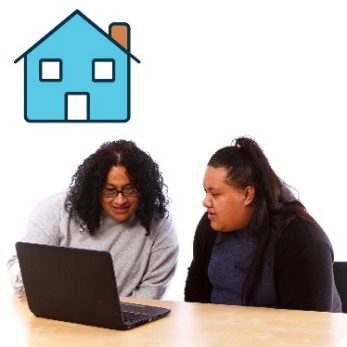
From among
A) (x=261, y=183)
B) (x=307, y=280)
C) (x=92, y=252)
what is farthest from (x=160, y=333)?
(x=261, y=183)

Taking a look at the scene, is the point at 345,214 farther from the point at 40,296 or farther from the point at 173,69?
the point at 40,296

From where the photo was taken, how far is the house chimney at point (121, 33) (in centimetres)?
357

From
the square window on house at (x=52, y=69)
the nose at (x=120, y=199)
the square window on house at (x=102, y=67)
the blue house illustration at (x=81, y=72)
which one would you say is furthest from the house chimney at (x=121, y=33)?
the nose at (x=120, y=199)

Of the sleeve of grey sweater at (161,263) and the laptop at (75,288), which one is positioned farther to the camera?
the sleeve of grey sweater at (161,263)

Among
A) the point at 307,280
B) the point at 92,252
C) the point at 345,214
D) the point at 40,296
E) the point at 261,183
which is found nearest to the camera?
the point at 92,252

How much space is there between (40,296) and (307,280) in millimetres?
855

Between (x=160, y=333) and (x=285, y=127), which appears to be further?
(x=285, y=127)

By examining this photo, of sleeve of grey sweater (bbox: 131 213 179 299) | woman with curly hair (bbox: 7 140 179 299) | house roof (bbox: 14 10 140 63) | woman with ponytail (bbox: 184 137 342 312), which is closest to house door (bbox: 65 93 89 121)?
house roof (bbox: 14 10 140 63)

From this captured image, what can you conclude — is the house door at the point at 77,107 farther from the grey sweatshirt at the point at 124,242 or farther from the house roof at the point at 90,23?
the grey sweatshirt at the point at 124,242

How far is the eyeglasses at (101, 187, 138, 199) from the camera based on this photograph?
8.45ft

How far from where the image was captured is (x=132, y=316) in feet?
6.43

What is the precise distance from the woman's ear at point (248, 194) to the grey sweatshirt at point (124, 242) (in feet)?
1.54

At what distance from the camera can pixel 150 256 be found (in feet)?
8.87

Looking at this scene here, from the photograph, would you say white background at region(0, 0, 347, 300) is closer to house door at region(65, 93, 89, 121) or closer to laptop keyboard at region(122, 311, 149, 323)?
house door at region(65, 93, 89, 121)
